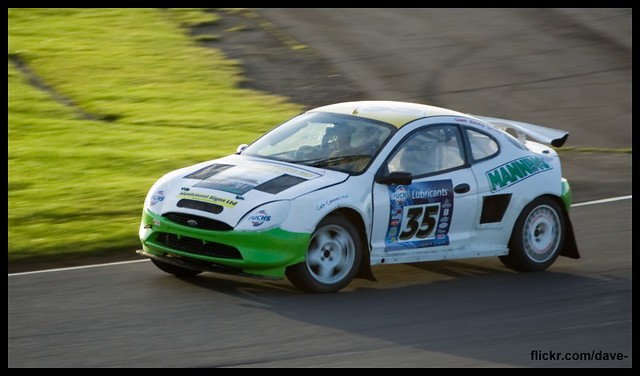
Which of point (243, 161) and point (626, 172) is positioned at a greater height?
point (243, 161)

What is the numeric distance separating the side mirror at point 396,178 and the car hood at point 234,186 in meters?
0.31

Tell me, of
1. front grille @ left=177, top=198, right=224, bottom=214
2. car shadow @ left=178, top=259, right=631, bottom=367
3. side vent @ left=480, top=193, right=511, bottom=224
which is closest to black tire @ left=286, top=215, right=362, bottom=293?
car shadow @ left=178, top=259, right=631, bottom=367

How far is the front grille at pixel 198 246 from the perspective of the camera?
9.09 metres

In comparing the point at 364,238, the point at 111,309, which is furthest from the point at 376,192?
the point at 111,309

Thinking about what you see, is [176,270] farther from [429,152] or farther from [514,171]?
[514,171]

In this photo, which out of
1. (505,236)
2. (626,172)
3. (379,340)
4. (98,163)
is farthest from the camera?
(626,172)

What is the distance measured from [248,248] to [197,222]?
0.49 metres

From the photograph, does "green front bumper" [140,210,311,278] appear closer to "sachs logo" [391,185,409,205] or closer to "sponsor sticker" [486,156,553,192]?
"sachs logo" [391,185,409,205]

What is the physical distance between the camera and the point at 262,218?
9.04 meters

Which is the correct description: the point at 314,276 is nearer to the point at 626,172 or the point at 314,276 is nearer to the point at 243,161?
the point at 243,161

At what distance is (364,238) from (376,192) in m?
0.41

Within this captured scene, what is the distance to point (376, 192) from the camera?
31.6 feet

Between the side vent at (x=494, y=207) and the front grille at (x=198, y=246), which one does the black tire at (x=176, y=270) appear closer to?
the front grille at (x=198, y=246)

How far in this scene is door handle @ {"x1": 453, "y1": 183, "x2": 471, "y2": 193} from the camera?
10.1 meters
